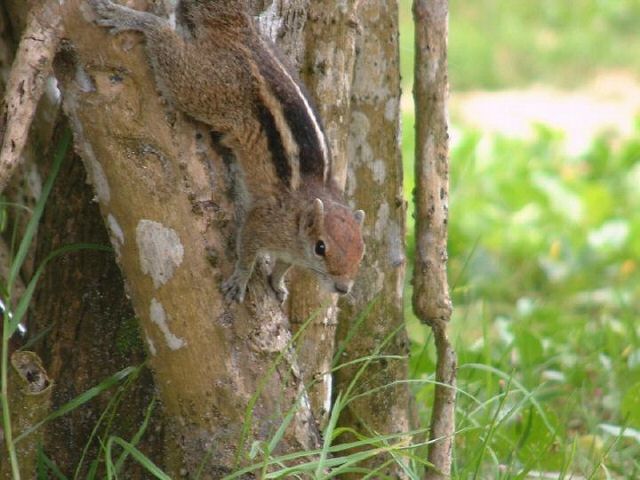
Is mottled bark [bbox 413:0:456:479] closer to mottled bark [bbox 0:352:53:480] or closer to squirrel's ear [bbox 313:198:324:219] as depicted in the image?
squirrel's ear [bbox 313:198:324:219]

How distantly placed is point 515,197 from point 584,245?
2.05ft

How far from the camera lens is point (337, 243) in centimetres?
375

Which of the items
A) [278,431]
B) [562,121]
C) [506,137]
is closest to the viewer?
[278,431]

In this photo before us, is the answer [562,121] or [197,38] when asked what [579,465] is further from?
[562,121]

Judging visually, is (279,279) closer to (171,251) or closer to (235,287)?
(235,287)

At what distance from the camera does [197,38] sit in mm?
3699

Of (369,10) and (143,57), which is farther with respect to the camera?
(369,10)

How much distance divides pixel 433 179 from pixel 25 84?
1.31 metres

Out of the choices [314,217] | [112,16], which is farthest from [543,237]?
[112,16]

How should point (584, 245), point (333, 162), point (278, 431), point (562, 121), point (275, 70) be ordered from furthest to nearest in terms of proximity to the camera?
point (562, 121) → point (584, 245) → point (333, 162) → point (275, 70) → point (278, 431)

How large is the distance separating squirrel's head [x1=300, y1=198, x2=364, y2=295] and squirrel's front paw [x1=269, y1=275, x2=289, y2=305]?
132 millimetres

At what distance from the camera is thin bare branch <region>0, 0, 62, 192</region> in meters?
3.02

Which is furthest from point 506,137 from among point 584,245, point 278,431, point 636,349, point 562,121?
point 278,431

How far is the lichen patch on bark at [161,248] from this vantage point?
3201mm
